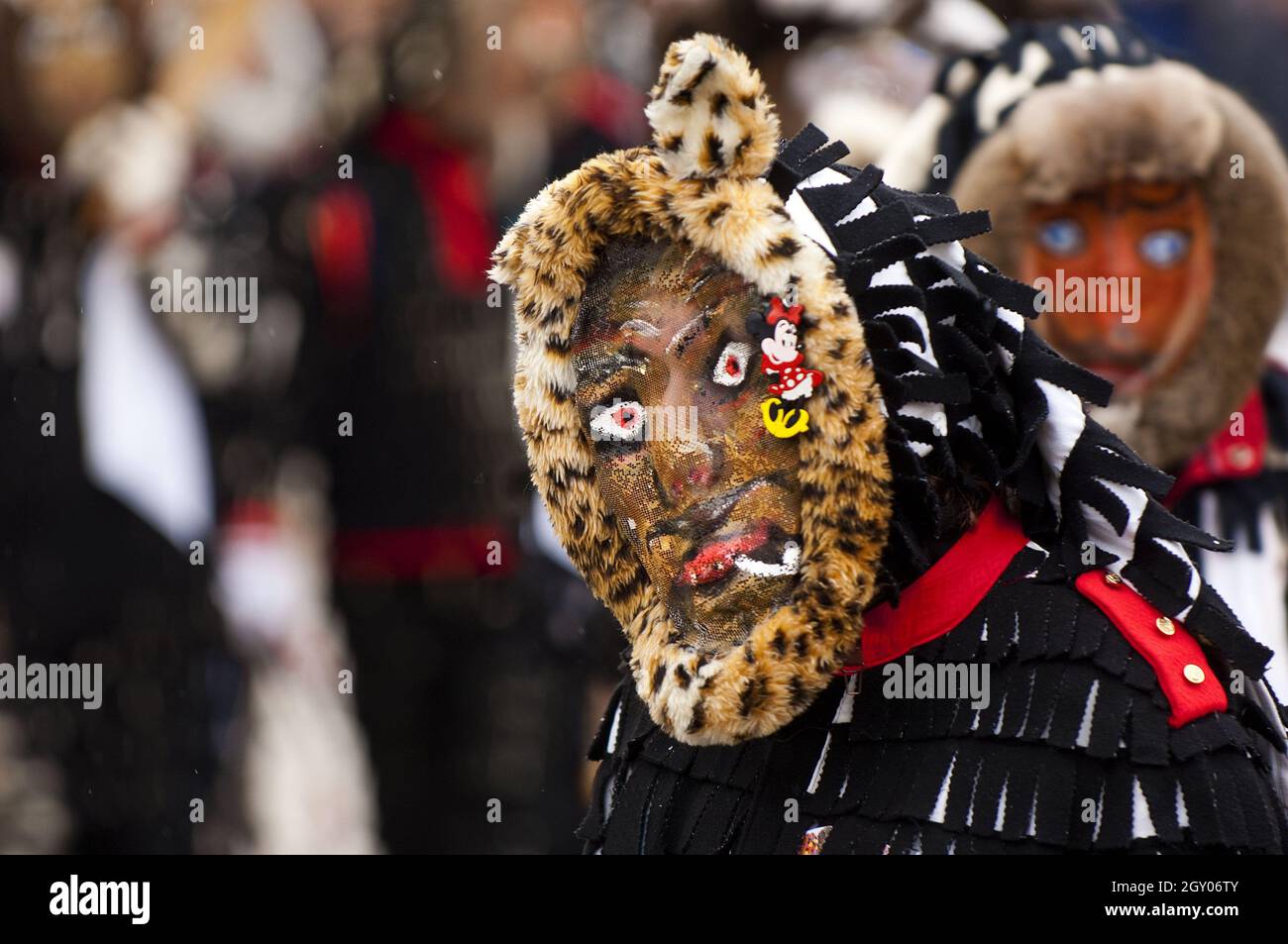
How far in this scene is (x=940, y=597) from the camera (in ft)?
7.95

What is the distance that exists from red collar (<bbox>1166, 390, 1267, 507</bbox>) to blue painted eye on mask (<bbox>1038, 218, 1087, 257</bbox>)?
1.91 feet

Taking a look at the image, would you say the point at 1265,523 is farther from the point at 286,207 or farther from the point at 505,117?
the point at 286,207

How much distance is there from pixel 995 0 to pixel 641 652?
343 cm

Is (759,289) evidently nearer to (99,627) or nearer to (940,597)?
(940,597)

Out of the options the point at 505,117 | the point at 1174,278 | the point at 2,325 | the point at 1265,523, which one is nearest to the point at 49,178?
the point at 2,325

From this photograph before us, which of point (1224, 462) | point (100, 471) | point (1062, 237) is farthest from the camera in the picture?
point (100, 471)

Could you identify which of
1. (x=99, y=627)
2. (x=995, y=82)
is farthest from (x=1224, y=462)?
(x=99, y=627)

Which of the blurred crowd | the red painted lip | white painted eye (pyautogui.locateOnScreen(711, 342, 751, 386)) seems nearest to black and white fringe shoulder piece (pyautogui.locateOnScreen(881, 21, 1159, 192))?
the blurred crowd

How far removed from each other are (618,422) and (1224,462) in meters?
2.57

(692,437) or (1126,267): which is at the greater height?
(1126,267)

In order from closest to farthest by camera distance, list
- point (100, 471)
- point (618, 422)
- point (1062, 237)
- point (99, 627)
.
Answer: point (618, 422)
point (1062, 237)
point (99, 627)
point (100, 471)

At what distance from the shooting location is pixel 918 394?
2.37 m

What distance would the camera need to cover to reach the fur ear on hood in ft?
7.64
